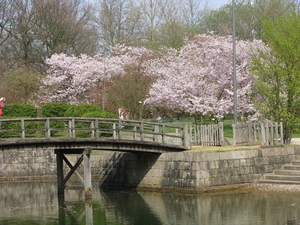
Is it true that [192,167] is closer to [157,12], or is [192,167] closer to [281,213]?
[281,213]

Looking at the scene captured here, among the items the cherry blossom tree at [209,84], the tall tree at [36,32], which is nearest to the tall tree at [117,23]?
the tall tree at [36,32]

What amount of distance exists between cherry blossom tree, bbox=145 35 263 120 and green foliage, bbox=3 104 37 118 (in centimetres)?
699

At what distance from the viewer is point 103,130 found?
105ft

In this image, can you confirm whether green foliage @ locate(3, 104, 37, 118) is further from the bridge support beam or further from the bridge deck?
the bridge deck

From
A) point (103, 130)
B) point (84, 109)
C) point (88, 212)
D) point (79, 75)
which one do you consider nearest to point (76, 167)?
point (88, 212)

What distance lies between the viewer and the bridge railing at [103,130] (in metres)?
25.3

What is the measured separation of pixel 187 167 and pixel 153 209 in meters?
3.20

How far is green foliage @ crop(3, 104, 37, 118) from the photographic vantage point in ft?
120

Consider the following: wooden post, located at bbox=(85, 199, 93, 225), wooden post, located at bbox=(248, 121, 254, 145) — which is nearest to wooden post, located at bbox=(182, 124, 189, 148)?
wooden post, located at bbox=(248, 121, 254, 145)

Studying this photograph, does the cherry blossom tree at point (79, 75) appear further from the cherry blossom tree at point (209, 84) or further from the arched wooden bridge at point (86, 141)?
the arched wooden bridge at point (86, 141)

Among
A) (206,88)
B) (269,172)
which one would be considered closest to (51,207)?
(269,172)

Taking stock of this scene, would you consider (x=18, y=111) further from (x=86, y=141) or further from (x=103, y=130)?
(x=86, y=141)

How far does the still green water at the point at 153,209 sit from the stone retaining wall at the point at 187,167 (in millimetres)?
706

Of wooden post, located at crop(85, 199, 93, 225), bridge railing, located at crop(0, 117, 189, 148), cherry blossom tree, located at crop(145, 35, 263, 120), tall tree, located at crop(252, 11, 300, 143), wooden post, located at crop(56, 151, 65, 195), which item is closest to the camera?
wooden post, located at crop(85, 199, 93, 225)
